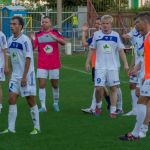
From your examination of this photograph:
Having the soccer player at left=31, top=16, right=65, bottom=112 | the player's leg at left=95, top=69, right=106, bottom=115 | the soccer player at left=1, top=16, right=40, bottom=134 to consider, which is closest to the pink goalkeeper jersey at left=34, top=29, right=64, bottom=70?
the soccer player at left=31, top=16, right=65, bottom=112

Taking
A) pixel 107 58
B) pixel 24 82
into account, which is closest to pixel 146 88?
pixel 24 82

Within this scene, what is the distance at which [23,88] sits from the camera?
11.1m

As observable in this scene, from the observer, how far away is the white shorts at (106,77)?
13445mm

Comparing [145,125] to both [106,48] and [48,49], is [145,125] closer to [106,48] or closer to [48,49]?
[106,48]

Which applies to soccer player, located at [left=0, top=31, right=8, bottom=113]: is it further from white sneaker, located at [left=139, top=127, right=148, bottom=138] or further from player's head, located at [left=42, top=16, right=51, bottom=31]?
white sneaker, located at [left=139, top=127, right=148, bottom=138]

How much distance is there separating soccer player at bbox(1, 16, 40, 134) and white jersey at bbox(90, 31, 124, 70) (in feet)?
8.36

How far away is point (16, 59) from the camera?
1127 centimetres

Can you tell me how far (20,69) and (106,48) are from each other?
8.94ft

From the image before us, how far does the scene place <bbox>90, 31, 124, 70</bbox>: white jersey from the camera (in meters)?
13.4

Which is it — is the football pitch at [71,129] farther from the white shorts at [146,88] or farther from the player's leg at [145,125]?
the white shorts at [146,88]

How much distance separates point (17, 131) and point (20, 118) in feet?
5.40

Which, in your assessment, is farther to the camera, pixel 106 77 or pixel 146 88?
pixel 106 77

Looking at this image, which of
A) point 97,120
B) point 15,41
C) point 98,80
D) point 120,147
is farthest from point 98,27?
point 120,147

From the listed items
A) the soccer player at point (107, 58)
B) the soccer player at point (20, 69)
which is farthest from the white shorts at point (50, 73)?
the soccer player at point (20, 69)
